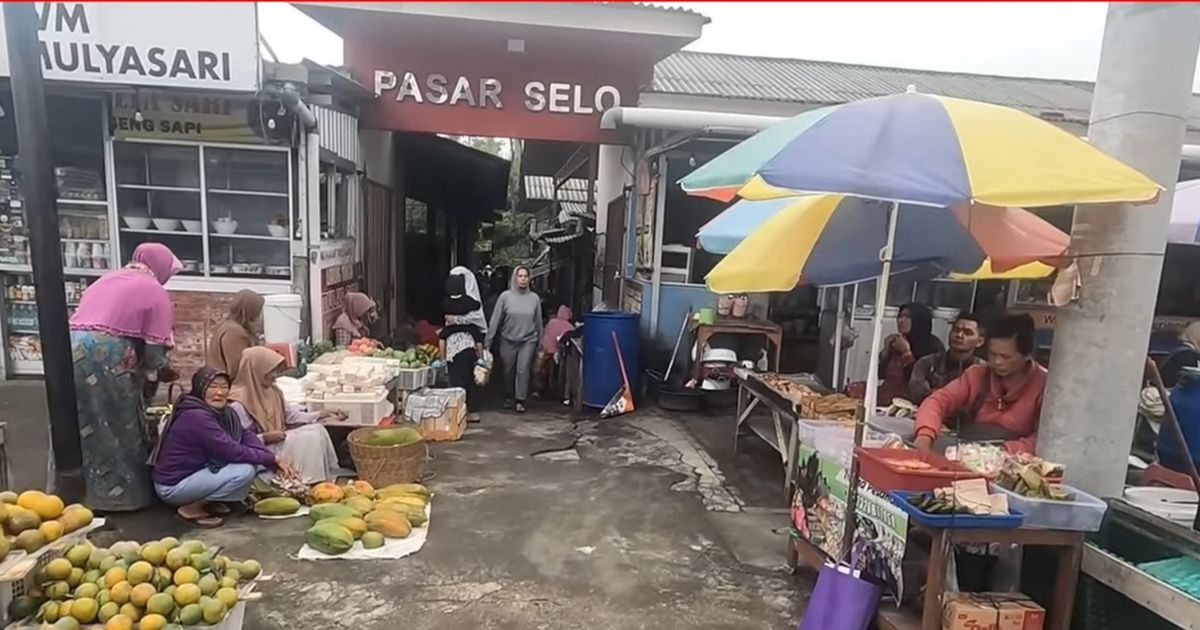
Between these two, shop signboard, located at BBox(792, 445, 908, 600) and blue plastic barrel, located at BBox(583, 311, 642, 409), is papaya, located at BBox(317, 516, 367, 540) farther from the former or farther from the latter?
blue plastic barrel, located at BBox(583, 311, 642, 409)

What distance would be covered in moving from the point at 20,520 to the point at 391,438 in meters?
2.42

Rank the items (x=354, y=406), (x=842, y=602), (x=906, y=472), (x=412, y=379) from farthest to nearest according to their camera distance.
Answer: (x=412, y=379) < (x=354, y=406) < (x=842, y=602) < (x=906, y=472)

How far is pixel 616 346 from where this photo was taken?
22.9 ft

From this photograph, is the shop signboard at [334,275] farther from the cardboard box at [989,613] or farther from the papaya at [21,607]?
the cardboard box at [989,613]

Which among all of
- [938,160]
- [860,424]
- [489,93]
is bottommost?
[860,424]

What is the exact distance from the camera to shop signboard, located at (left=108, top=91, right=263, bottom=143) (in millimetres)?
6242

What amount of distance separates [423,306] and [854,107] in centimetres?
1068

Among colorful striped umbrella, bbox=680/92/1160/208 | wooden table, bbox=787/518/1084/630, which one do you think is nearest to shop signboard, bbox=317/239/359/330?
colorful striped umbrella, bbox=680/92/1160/208

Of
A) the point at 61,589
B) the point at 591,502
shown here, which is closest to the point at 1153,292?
the point at 591,502

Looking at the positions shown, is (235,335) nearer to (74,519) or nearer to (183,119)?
(74,519)

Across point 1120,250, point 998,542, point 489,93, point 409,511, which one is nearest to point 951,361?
point 1120,250

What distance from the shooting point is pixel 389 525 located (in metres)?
3.94

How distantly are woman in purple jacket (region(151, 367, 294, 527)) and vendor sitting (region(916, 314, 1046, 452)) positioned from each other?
374 cm

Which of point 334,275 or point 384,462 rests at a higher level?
point 334,275
